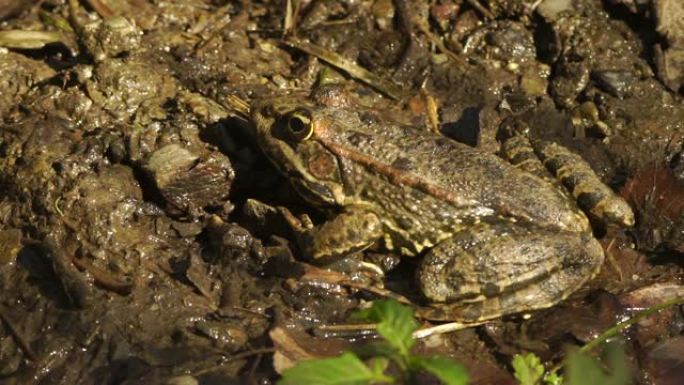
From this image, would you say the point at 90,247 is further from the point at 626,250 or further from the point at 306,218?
the point at 626,250

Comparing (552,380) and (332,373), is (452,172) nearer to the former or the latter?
(552,380)

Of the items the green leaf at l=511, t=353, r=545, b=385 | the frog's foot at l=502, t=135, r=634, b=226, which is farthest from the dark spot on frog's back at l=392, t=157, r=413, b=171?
the green leaf at l=511, t=353, r=545, b=385

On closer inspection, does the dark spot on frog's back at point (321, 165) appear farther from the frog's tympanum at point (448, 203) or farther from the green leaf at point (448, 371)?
the green leaf at point (448, 371)

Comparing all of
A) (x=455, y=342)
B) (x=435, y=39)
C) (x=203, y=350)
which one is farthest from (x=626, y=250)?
(x=203, y=350)

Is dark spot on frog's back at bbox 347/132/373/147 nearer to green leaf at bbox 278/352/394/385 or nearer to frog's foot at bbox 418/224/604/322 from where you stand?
frog's foot at bbox 418/224/604/322

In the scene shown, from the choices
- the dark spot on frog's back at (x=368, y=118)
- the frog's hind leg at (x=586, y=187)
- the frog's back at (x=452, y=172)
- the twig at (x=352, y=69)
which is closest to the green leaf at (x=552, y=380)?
the frog's back at (x=452, y=172)

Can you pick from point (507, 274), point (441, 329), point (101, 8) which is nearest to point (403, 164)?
point (507, 274)
